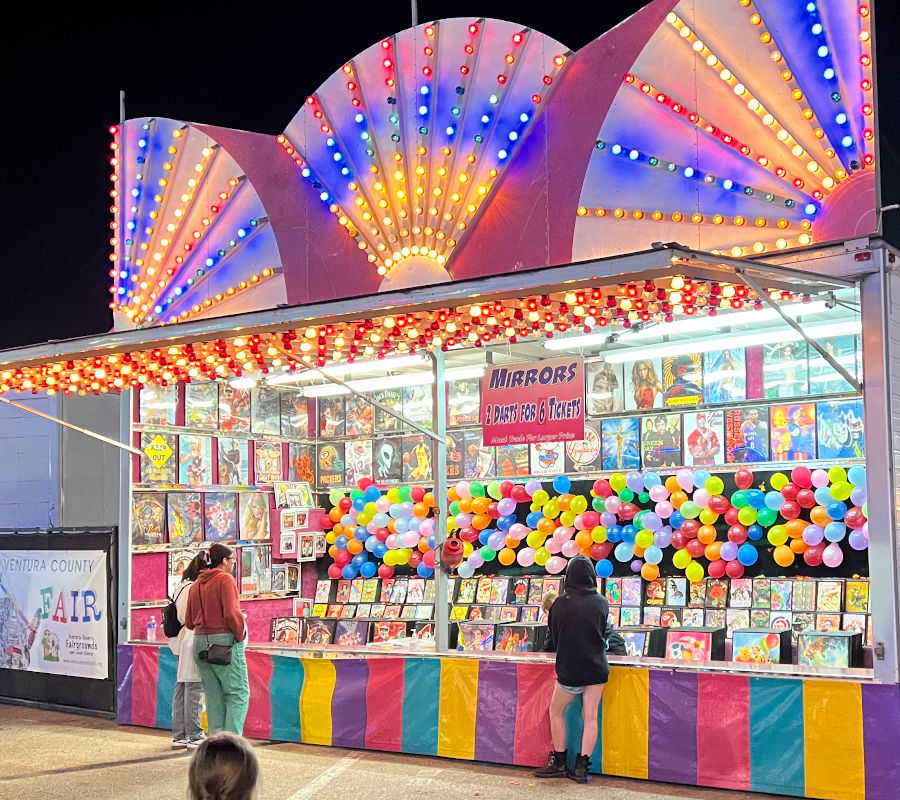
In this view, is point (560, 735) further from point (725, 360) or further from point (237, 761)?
point (237, 761)

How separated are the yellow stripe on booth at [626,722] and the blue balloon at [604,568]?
3627 mm

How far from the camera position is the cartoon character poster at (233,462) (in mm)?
14031

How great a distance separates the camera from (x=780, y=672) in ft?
27.2

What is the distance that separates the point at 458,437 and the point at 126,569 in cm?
403

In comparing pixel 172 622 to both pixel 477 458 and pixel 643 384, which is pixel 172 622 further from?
pixel 643 384

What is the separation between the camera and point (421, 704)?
32.2ft

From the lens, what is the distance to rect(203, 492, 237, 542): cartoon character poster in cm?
1373

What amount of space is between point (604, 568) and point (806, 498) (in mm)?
2326

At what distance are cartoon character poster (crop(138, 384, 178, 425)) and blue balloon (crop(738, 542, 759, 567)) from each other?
20.3 feet

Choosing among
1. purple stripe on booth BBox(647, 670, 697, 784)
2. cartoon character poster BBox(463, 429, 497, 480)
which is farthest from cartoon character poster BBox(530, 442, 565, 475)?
purple stripe on booth BBox(647, 670, 697, 784)

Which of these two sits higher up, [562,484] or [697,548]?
[562,484]

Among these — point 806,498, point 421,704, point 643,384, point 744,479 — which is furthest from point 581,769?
point 643,384

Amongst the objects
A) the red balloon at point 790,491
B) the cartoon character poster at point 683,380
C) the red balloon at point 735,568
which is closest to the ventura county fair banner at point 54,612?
the cartoon character poster at point 683,380

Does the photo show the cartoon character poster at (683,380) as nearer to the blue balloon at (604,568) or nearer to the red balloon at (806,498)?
the red balloon at (806,498)
